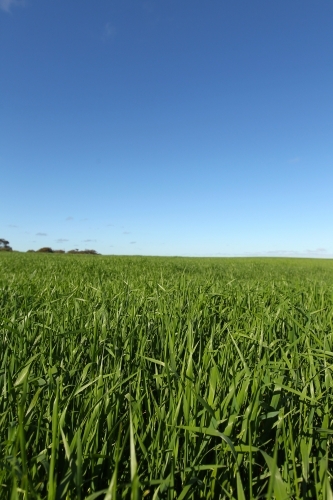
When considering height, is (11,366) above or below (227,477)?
above

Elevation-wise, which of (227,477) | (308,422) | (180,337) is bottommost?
(227,477)

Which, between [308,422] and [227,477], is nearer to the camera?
[227,477]

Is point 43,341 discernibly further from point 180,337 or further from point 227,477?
point 227,477

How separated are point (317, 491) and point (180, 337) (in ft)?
3.79

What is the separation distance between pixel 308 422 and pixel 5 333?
1.72m

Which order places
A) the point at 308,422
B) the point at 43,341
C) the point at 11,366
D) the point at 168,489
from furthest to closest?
1. the point at 43,341
2. the point at 11,366
3. the point at 308,422
4. the point at 168,489

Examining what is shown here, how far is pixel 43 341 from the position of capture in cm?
190

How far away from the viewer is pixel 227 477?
1081mm

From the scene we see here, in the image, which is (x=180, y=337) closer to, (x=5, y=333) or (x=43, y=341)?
(x=43, y=341)

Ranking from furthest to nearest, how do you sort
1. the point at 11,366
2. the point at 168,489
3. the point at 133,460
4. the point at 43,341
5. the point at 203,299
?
1. the point at 203,299
2. the point at 43,341
3. the point at 11,366
4. the point at 168,489
5. the point at 133,460

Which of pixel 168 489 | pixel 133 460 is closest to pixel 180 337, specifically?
pixel 168 489

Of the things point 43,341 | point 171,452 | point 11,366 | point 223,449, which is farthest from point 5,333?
point 223,449

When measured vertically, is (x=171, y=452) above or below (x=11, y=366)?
below

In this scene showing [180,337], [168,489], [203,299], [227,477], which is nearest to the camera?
[168,489]
